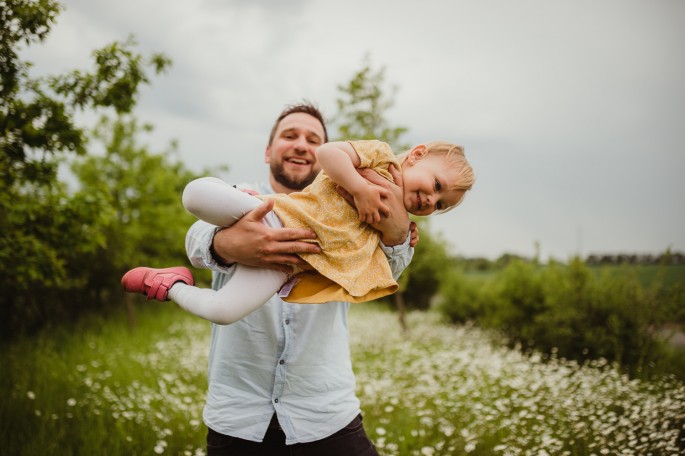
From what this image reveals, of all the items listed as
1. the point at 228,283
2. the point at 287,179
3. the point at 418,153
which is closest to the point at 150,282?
the point at 228,283

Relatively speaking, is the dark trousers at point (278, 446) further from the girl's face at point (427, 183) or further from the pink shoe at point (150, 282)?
the girl's face at point (427, 183)

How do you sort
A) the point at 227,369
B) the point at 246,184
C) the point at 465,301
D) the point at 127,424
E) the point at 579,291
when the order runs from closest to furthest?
the point at 227,369
the point at 246,184
the point at 127,424
the point at 579,291
the point at 465,301

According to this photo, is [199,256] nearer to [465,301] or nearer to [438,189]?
[438,189]

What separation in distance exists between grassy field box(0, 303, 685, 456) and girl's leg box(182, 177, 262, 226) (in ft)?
7.85

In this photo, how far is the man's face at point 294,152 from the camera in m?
2.49

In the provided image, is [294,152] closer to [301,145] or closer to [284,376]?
[301,145]

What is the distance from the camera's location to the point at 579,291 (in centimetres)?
733

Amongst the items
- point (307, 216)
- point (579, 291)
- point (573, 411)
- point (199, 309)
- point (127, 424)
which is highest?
point (307, 216)

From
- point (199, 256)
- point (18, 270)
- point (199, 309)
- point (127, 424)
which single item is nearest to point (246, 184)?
point (199, 256)

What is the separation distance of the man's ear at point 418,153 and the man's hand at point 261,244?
0.73 m

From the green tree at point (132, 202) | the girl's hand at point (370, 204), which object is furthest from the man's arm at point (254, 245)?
the green tree at point (132, 202)

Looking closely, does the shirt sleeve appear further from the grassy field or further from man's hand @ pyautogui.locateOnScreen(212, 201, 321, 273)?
the grassy field

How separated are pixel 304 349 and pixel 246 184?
3.28 feet

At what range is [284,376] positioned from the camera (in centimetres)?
213
